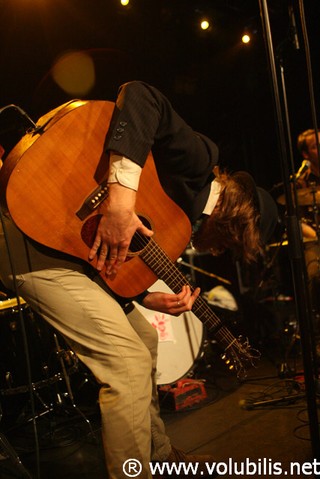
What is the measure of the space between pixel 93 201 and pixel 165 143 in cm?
41

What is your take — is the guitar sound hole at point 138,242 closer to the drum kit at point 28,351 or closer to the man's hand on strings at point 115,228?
the man's hand on strings at point 115,228

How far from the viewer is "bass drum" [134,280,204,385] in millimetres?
3760

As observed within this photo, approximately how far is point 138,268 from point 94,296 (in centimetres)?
30

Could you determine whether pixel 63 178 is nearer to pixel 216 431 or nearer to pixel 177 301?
pixel 177 301

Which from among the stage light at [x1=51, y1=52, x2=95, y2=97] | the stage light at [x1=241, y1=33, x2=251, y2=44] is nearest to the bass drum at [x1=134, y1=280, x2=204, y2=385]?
the stage light at [x1=51, y1=52, x2=95, y2=97]

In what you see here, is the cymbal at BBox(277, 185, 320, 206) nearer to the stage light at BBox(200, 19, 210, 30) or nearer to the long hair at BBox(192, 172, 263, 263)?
the long hair at BBox(192, 172, 263, 263)

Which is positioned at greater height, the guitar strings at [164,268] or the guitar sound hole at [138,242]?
the guitar sound hole at [138,242]


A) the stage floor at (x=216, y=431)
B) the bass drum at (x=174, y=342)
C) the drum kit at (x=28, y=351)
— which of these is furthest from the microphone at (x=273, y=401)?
the drum kit at (x=28, y=351)

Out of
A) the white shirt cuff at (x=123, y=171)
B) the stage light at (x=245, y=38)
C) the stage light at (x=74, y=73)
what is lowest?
the white shirt cuff at (x=123, y=171)

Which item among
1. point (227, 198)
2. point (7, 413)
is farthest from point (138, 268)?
point (7, 413)

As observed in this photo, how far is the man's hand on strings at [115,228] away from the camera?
64.9 inches

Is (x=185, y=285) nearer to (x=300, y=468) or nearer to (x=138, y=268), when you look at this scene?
(x=138, y=268)

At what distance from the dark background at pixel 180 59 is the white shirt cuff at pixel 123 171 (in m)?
3.02

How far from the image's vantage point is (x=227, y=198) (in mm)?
2359
